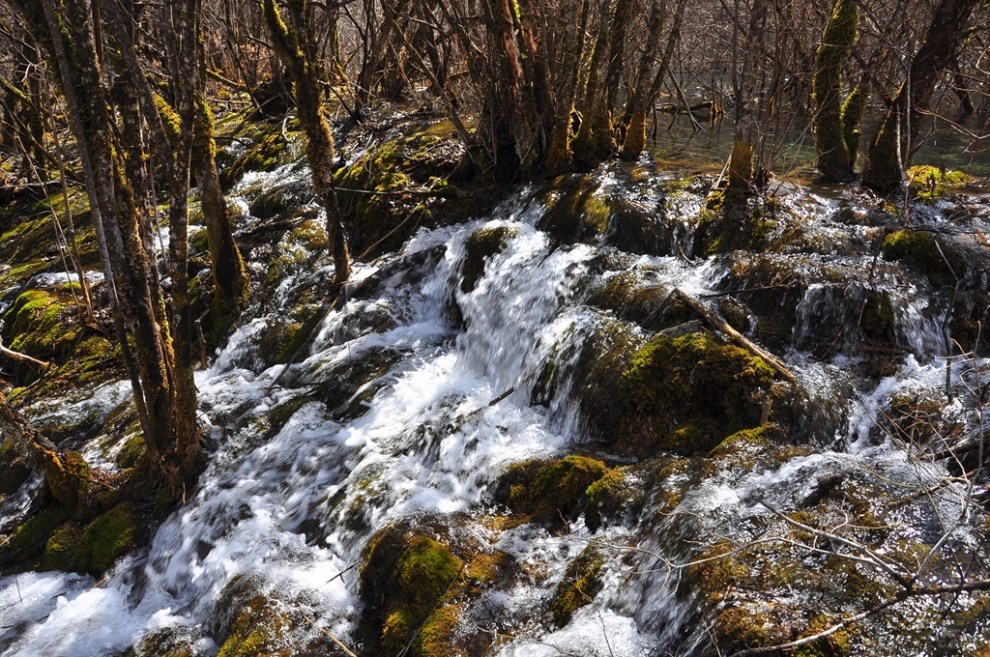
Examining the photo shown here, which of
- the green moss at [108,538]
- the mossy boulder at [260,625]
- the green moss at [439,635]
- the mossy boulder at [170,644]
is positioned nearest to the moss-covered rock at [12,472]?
the green moss at [108,538]

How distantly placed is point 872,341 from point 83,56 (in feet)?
20.2

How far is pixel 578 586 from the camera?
13.9 feet

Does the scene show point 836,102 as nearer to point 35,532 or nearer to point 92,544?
point 92,544

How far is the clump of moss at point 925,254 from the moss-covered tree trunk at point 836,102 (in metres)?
1.67

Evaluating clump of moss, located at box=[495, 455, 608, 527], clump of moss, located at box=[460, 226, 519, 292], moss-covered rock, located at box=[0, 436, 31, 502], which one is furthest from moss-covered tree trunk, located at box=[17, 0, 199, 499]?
clump of moss, located at box=[460, 226, 519, 292]

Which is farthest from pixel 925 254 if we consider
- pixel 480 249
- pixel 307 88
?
pixel 307 88

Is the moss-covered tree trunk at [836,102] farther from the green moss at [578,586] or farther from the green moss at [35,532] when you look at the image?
the green moss at [35,532]

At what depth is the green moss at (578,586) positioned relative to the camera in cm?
413

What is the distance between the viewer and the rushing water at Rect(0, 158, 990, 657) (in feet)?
14.1

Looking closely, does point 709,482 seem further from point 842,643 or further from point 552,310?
point 552,310

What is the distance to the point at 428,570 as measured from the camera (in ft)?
14.8

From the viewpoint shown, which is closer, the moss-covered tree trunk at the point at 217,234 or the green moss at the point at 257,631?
the green moss at the point at 257,631

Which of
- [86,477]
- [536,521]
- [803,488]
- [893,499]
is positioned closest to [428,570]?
[536,521]

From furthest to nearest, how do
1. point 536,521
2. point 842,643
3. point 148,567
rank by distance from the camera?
point 148,567 → point 536,521 → point 842,643
